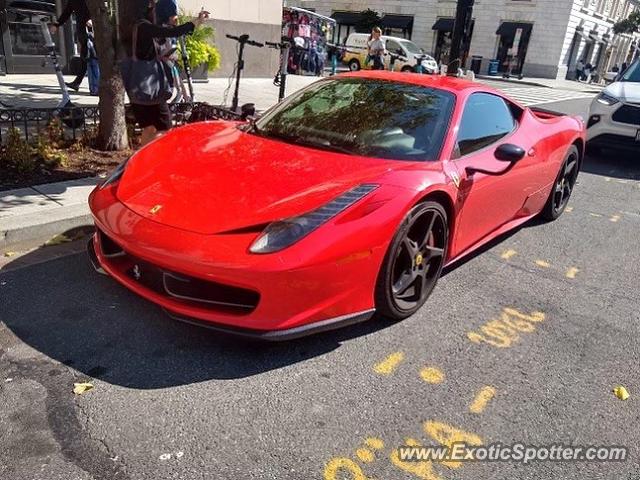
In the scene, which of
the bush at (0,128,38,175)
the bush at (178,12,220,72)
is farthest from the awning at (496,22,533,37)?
the bush at (0,128,38,175)

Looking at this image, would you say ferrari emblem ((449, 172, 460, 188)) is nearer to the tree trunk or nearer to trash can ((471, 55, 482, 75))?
the tree trunk

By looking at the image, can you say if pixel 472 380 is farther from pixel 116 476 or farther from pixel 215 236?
pixel 116 476

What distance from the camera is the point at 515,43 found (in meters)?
39.3

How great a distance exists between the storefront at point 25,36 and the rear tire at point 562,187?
9762 millimetres

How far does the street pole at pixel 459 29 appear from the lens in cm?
1030

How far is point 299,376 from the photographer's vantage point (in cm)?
270

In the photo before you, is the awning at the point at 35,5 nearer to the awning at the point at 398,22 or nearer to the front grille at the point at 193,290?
the front grille at the point at 193,290

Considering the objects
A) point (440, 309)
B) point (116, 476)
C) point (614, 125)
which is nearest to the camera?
point (116, 476)

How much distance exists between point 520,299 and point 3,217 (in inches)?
146

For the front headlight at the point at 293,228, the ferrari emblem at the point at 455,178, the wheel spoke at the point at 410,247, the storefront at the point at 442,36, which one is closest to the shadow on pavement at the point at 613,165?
the ferrari emblem at the point at 455,178

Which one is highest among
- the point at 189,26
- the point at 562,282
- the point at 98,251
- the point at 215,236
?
the point at 189,26

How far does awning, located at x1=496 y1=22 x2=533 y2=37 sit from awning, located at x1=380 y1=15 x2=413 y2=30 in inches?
290

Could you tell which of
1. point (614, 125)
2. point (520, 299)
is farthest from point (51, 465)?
point (614, 125)

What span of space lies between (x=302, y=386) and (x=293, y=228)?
761 millimetres
